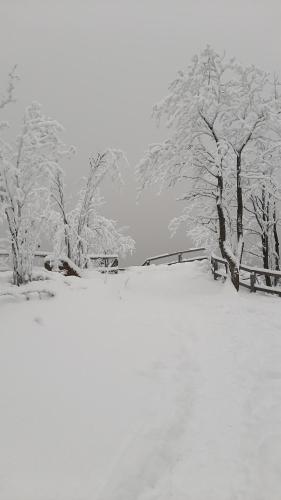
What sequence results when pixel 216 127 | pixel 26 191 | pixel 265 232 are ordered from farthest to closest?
pixel 265 232 < pixel 216 127 < pixel 26 191

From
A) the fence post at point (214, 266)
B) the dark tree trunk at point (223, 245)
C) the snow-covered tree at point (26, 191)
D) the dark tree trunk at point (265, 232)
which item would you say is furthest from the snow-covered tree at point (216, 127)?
the snow-covered tree at point (26, 191)

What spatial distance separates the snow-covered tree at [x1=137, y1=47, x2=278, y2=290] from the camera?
42.2 ft

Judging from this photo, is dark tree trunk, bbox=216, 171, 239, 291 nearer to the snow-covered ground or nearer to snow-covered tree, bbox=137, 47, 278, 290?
snow-covered tree, bbox=137, 47, 278, 290

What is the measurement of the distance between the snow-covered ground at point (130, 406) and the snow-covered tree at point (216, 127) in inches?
274

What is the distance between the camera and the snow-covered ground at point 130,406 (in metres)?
2.83

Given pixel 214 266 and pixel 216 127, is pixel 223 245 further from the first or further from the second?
pixel 216 127

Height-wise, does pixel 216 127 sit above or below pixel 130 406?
above

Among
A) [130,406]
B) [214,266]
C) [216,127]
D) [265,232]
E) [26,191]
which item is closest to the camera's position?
[130,406]

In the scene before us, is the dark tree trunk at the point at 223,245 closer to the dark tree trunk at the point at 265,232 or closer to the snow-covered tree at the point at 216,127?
the snow-covered tree at the point at 216,127

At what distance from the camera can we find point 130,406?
4.02 m

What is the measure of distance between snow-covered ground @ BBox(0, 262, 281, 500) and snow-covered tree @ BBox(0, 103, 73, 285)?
44.7 inches

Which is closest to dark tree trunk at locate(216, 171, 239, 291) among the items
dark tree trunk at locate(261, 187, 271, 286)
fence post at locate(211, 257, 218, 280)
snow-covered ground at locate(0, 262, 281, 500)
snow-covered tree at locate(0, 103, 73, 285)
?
fence post at locate(211, 257, 218, 280)

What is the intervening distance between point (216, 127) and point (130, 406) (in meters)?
11.9

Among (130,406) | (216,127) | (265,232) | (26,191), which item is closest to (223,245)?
(216,127)
